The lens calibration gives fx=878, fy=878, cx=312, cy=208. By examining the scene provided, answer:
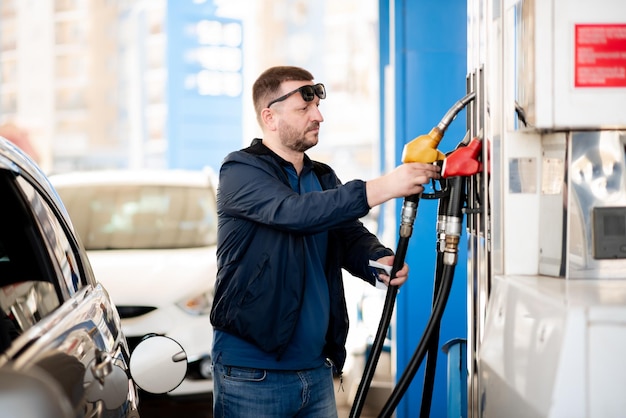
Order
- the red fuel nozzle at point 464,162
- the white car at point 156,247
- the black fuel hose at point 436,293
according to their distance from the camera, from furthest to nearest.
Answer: the white car at point 156,247
the black fuel hose at point 436,293
the red fuel nozzle at point 464,162

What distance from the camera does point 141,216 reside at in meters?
6.67

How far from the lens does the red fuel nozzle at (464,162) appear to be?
253 cm

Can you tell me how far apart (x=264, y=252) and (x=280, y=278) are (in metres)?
0.11

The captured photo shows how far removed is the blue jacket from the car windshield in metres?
3.28

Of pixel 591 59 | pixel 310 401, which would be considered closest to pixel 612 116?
pixel 591 59

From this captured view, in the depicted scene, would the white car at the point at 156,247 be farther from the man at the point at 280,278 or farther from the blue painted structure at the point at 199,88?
the blue painted structure at the point at 199,88

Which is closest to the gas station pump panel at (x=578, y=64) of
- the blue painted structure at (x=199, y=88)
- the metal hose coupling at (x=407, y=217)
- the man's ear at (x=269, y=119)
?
the metal hose coupling at (x=407, y=217)

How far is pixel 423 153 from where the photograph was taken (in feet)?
A: 8.82

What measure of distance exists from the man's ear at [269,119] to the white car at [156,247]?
2017mm

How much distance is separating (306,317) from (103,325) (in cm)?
98

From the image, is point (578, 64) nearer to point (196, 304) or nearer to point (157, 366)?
point (157, 366)

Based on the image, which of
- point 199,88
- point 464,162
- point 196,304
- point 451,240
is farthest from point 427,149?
point 199,88

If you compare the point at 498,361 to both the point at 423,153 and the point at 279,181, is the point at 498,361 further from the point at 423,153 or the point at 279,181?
the point at 279,181

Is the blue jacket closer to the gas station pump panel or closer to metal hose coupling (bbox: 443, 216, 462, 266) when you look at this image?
metal hose coupling (bbox: 443, 216, 462, 266)
